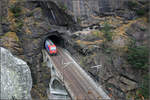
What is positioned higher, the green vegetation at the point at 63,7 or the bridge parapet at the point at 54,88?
the green vegetation at the point at 63,7

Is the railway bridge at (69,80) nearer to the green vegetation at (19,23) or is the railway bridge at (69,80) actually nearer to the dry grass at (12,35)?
the dry grass at (12,35)

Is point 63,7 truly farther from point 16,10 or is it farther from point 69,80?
point 69,80

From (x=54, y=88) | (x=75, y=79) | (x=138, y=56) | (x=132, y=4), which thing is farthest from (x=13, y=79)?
(x=132, y=4)

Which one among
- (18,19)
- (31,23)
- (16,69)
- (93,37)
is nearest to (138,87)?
(93,37)

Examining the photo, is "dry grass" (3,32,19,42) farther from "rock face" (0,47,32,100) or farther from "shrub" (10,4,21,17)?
"rock face" (0,47,32,100)

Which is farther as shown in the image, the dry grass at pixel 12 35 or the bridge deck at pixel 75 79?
the dry grass at pixel 12 35

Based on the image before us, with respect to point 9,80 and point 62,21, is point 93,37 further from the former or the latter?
point 9,80

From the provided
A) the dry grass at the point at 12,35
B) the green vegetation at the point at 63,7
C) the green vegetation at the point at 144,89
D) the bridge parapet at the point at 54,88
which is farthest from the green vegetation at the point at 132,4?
the dry grass at the point at 12,35
